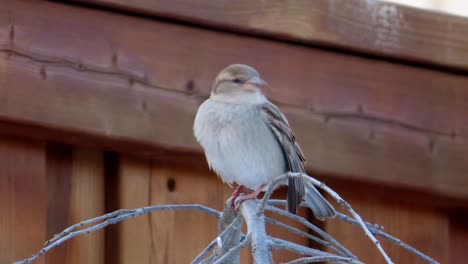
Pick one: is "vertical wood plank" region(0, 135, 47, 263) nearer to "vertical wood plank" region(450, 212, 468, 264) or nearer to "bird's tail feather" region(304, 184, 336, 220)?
"bird's tail feather" region(304, 184, 336, 220)

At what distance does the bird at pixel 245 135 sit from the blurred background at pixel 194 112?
0.14 feet

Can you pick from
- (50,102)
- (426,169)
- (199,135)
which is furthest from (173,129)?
(426,169)

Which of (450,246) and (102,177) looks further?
(450,246)

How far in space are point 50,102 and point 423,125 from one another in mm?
1154

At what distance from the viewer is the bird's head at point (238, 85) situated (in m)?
3.54

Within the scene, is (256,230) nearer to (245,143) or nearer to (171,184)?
(171,184)

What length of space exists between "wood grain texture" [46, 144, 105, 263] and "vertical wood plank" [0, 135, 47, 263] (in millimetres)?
50

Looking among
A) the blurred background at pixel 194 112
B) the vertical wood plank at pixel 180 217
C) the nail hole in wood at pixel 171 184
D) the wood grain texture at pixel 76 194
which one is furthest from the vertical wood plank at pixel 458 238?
the wood grain texture at pixel 76 194

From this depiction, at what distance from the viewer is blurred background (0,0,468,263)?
3.32 meters

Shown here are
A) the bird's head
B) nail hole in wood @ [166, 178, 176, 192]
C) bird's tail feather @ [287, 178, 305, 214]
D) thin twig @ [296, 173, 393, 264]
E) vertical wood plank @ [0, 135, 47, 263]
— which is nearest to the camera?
thin twig @ [296, 173, 393, 264]

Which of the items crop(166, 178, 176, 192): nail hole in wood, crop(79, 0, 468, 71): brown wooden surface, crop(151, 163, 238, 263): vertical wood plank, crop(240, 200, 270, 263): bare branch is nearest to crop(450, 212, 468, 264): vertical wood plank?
crop(79, 0, 468, 71): brown wooden surface

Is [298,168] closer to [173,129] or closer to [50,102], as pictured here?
[173,129]

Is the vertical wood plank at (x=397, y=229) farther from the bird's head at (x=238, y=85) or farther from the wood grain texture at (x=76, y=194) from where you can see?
the wood grain texture at (x=76, y=194)

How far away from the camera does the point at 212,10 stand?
3555 millimetres
